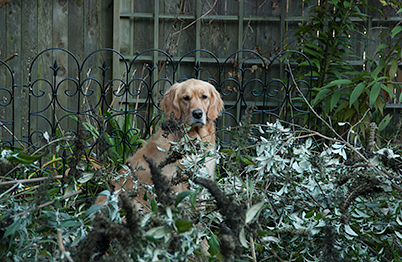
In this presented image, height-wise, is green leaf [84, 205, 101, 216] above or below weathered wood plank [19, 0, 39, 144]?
below

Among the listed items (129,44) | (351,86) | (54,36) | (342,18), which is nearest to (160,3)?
(129,44)

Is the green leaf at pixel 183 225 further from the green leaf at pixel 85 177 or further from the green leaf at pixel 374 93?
the green leaf at pixel 374 93

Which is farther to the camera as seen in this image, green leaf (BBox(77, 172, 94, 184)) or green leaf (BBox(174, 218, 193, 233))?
green leaf (BBox(77, 172, 94, 184))

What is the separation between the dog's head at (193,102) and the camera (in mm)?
2723

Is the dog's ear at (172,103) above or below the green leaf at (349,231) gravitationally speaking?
above

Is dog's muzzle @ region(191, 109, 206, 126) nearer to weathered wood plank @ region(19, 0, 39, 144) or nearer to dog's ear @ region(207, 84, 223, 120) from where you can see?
dog's ear @ region(207, 84, 223, 120)

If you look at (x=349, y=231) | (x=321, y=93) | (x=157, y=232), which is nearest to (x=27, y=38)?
(x=321, y=93)

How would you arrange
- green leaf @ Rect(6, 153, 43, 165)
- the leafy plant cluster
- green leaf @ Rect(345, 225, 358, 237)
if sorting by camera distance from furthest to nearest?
the leafy plant cluster
green leaf @ Rect(345, 225, 358, 237)
green leaf @ Rect(6, 153, 43, 165)

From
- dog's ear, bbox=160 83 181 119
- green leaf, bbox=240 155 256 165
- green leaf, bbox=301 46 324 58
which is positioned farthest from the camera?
green leaf, bbox=301 46 324 58

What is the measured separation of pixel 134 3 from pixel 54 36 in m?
1.23

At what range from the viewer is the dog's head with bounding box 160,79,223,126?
2.72 meters

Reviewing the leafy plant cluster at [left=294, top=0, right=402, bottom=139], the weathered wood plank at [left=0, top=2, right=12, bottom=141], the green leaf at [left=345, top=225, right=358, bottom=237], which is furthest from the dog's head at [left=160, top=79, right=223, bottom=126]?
the weathered wood plank at [left=0, top=2, right=12, bottom=141]

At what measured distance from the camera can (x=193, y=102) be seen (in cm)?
276

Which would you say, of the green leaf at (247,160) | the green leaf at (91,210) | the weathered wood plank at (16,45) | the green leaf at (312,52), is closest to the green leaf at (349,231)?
the green leaf at (247,160)
